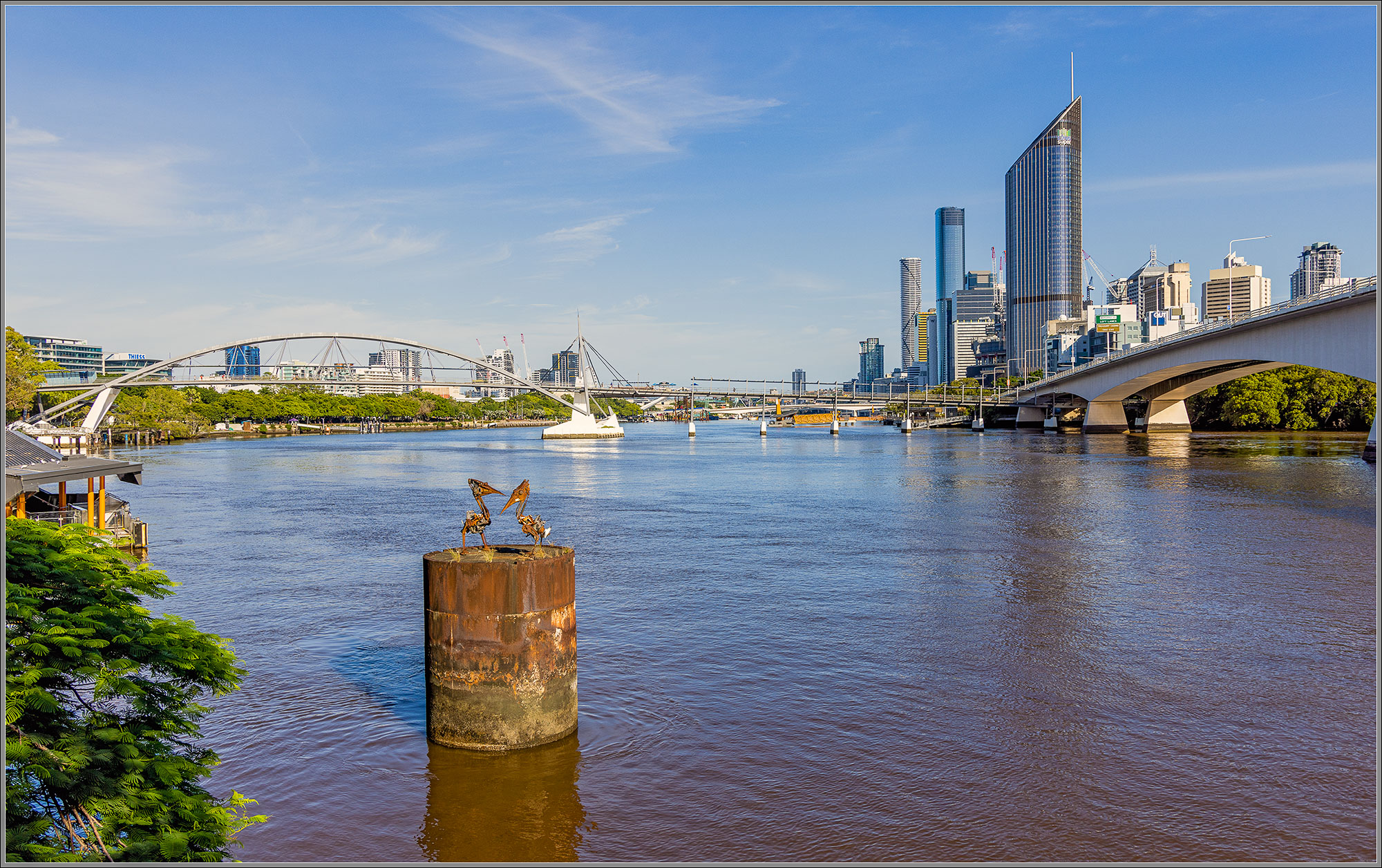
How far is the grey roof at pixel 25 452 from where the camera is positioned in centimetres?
2225

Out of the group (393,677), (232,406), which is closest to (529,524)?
(393,677)

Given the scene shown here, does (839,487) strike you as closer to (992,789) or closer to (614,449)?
(992,789)

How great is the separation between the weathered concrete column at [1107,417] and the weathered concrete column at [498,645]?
Answer: 380 ft

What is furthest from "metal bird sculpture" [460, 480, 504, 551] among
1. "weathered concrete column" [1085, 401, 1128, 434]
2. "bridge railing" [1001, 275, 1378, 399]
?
"weathered concrete column" [1085, 401, 1128, 434]

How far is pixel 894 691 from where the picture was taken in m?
13.5

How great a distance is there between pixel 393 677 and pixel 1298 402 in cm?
11512

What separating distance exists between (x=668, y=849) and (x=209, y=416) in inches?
6639

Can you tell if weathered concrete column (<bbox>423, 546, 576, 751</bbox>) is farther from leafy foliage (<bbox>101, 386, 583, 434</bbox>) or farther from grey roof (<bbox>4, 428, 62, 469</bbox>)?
leafy foliage (<bbox>101, 386, 583, 434</bbox>)

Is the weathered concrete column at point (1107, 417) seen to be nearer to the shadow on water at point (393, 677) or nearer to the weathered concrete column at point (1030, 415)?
the weathered concrete column at point (1030, 415)

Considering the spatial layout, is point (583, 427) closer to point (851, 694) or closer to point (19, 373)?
point (19, 373)

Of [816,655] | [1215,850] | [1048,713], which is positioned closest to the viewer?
[1215,850]

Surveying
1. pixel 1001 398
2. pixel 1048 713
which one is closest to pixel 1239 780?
pixel 1048 713

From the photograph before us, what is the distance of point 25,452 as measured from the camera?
2381 centimetres

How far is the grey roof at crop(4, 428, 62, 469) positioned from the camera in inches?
876
